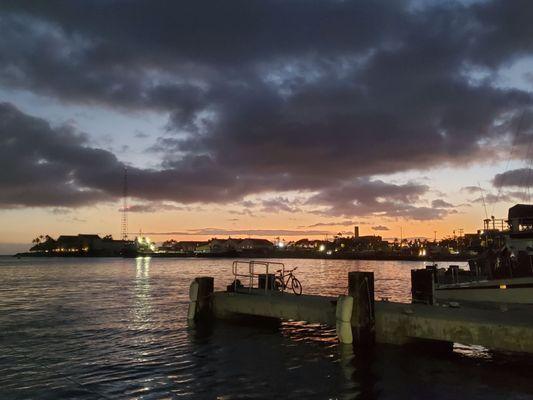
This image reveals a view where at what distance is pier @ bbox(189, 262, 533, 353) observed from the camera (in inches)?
591

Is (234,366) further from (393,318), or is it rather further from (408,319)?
(408,319)

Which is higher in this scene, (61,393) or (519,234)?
(519,234)

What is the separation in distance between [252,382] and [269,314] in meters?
7.66

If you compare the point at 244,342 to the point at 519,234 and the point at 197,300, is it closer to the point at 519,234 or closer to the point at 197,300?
the point at 197,300

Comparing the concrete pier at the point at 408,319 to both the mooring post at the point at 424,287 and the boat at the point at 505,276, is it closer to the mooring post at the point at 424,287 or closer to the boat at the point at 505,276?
the mooring post at the point at 424,287

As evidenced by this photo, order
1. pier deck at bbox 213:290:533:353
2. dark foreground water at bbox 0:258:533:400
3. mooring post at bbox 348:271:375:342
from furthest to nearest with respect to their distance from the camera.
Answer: mooring post at bbox 348:271:375:342, pier deck at bbox 213:290:533:353, dark foreground water at bbox 0:258:533:400

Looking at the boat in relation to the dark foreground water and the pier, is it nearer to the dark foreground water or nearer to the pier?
the pier

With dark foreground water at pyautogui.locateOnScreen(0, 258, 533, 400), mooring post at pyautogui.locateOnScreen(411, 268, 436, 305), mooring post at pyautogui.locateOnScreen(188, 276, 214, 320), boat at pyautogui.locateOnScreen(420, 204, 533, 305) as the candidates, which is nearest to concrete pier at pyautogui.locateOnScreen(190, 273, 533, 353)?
dark foreground water at pyautogui.locateOnScreen(0, 258, 533, 400)

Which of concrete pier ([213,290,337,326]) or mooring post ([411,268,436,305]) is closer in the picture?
concrete pier ([213,290,337,326])

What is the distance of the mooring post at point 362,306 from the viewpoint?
18.0 meters

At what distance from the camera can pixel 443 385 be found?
45.9ft

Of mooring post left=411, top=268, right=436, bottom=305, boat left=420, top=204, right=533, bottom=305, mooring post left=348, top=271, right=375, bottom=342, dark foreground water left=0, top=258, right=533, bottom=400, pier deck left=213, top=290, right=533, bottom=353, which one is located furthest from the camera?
boat left=420, top=204, right=533, bottom=305

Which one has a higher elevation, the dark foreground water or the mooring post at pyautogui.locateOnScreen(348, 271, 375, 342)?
the mooring post at pyautogui.locateOnScreen(348, 271, 375, 342)

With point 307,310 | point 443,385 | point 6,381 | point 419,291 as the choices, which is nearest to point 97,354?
point 6,381
